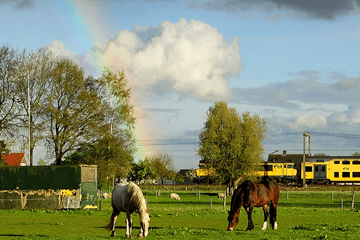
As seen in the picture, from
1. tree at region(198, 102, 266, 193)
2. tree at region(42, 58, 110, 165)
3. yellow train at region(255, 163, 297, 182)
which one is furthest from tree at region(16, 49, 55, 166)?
yellow train at region(255, 163, 297, 182)

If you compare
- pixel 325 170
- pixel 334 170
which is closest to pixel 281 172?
pixel 325 170

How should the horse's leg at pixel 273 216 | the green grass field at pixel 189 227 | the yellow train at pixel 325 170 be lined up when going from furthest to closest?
the yellow train at pixel 325 170
the horse's leg at pixel 273 216
the green grass field at pixel 189 227

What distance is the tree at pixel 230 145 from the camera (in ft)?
230

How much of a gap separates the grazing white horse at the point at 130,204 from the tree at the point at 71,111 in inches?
1243

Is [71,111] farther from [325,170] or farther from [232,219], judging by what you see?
[325,170]

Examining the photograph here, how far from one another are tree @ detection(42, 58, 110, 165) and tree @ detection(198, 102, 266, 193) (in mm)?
22045

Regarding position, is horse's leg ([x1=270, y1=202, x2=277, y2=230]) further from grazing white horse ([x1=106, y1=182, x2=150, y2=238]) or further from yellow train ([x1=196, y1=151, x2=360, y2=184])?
yellow train ([x1=196, y1=151, x2=360, y2=184])

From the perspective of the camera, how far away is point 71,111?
5212cm

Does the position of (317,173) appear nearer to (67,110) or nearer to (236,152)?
(236,152)

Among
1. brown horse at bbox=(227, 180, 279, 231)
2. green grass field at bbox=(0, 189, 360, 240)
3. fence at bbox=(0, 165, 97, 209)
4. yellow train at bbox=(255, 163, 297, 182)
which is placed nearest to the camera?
green grass field at bbox=(0, 189, 360, 240)

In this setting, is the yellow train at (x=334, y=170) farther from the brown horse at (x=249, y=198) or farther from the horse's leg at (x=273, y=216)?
the brown horse at (x=249, y=198)

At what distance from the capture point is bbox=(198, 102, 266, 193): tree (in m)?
70.2

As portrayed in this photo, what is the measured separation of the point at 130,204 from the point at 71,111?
3391 cm

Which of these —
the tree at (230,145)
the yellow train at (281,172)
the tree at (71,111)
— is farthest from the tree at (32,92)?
the yellow train at (281,172)
